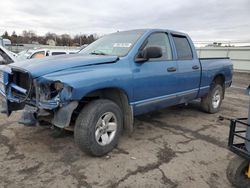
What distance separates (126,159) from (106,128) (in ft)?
1.80

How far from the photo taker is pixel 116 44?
15.1ft

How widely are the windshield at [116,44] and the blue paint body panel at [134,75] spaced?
14cm

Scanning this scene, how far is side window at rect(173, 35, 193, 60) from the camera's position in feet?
17.2

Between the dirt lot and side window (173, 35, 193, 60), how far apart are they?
1.51 m

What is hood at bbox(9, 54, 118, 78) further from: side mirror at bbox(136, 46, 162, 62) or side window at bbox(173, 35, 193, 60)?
side window at bbox(173, 35, 193, 60)

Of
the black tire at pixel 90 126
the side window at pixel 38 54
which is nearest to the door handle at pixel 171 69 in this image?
the black tire at pixel 90 126

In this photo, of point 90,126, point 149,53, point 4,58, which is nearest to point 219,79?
point 149,53

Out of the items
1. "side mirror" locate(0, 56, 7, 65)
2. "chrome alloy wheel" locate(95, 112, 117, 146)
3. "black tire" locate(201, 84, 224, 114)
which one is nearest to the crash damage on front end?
"chrome alloy wheel" locate(95, 112, 117, 146)

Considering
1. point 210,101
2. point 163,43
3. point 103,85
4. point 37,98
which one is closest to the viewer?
point 37,98

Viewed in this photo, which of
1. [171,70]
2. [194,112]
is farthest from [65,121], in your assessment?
[194,112]

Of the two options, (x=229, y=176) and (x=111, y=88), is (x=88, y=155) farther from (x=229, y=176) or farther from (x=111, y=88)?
(x=229, y=176)

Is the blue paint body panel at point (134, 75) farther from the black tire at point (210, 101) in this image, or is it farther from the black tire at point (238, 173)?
the black tire at point (238, 173)

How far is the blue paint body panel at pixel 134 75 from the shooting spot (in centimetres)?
332

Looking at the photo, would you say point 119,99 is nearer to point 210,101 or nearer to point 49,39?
point 210,101
